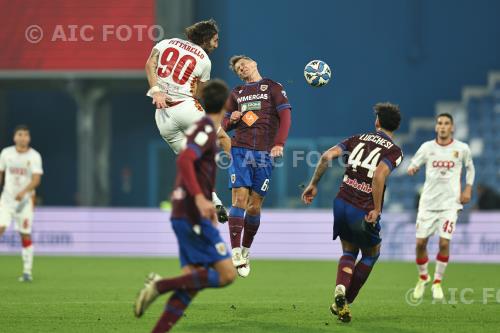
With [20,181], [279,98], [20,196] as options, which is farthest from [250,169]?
[20,181]

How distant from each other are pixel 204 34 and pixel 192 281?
361cm

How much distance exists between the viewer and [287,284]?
14328 millimetres

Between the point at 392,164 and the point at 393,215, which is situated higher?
the point at 392,164

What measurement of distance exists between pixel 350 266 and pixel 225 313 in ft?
5.06

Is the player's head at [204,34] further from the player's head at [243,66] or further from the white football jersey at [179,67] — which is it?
the player's head at [243,66]

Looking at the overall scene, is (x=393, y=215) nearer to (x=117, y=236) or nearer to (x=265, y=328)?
(x=117, y=236)

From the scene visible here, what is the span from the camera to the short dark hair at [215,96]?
773 centimetres

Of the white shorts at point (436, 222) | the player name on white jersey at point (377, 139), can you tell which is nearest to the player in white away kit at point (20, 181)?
the white shorts at point (436, 222)

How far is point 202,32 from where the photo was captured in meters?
10.4

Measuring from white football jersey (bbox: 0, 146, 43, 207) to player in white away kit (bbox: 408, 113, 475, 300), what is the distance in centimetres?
577

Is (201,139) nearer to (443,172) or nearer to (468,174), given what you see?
(443,172)

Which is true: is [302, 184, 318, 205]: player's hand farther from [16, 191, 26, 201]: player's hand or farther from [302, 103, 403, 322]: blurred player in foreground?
[16, 191, 26, 201]: player's hand

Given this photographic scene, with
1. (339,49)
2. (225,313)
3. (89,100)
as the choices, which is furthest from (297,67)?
(225,313)

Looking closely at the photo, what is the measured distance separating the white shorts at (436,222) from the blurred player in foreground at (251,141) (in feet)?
8.56
